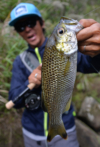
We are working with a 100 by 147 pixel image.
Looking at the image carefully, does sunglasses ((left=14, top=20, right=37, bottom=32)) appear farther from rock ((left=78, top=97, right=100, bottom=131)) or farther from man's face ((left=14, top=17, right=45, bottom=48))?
rock ((left=78, top=97, right=100, bottom=131))

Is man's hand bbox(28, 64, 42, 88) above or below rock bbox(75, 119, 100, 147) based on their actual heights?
above

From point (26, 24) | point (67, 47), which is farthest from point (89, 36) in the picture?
point (26, 24)

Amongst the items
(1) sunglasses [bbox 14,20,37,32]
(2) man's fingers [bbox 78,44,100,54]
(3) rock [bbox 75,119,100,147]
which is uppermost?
(1) sunglasses [bbox 14,20,37,32]

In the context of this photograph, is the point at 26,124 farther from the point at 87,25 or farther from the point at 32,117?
the point at 87,25

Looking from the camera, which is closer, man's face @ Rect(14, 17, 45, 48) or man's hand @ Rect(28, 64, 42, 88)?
man's hand @ Rect(28, 64, 42, 88)

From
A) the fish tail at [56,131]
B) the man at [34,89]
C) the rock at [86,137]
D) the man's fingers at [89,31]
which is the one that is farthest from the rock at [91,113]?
the man's fingers at [89,31]

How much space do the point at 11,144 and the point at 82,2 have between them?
8.28 metres

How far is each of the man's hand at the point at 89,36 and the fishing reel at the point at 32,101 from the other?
1.05m

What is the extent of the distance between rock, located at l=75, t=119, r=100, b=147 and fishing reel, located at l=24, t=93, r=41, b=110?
1501 millimetres

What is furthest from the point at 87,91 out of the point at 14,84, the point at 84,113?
the point at 14,84

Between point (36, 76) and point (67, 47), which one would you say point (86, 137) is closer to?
point (36, 76)

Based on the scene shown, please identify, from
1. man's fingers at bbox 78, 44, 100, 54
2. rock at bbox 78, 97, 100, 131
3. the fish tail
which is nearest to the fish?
the fish tail

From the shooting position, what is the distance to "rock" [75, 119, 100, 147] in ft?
7.31

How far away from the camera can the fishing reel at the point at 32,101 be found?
1594mm
